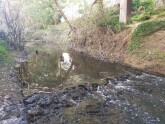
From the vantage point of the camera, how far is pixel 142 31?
17188 mm

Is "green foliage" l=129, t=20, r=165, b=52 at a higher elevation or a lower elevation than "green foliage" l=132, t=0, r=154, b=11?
lower

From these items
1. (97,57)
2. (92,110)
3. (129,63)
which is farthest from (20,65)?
(92,110)

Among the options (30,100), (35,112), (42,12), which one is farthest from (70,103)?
(42,12)

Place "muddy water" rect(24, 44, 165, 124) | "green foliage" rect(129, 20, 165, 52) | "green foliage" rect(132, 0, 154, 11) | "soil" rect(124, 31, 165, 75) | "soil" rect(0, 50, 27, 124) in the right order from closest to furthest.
→ "soil" rect(0, 50, 27, 124), "muddy water" rect(24, 44, 165, 124), "soil" rect(124, 31, 165, 75), "green foliage" rect(129, 20, 165, 52), "green foliage" rect(132, 0, 154, 11)

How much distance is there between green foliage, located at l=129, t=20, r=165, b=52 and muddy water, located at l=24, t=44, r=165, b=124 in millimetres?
1595

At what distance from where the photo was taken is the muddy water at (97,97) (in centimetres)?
859

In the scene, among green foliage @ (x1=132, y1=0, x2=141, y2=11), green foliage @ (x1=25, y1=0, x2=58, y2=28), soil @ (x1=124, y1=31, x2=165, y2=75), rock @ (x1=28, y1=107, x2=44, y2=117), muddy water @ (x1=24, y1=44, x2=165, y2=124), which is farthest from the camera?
green foliage @ (x1=25, y1=0, x2=58, y2=28)

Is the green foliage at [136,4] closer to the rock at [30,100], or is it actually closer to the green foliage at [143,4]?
the green foliage at [143,4]

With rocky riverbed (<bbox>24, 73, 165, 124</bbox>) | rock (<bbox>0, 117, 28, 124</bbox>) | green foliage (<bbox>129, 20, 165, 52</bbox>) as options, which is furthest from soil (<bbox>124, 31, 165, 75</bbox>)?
rock (<bbox>0, 117, 28, 124</bbox>)

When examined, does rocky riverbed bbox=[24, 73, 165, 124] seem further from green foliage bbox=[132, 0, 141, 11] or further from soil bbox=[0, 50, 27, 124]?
green foliage bbox=[132, 0, 141, 11]

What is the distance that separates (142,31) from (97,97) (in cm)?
785

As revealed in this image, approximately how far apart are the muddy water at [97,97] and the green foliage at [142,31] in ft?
5.23

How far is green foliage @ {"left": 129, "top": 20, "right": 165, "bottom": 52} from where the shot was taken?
55.0 feet

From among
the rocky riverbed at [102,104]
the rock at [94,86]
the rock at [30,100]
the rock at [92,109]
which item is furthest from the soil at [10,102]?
the rock at [94,86]
